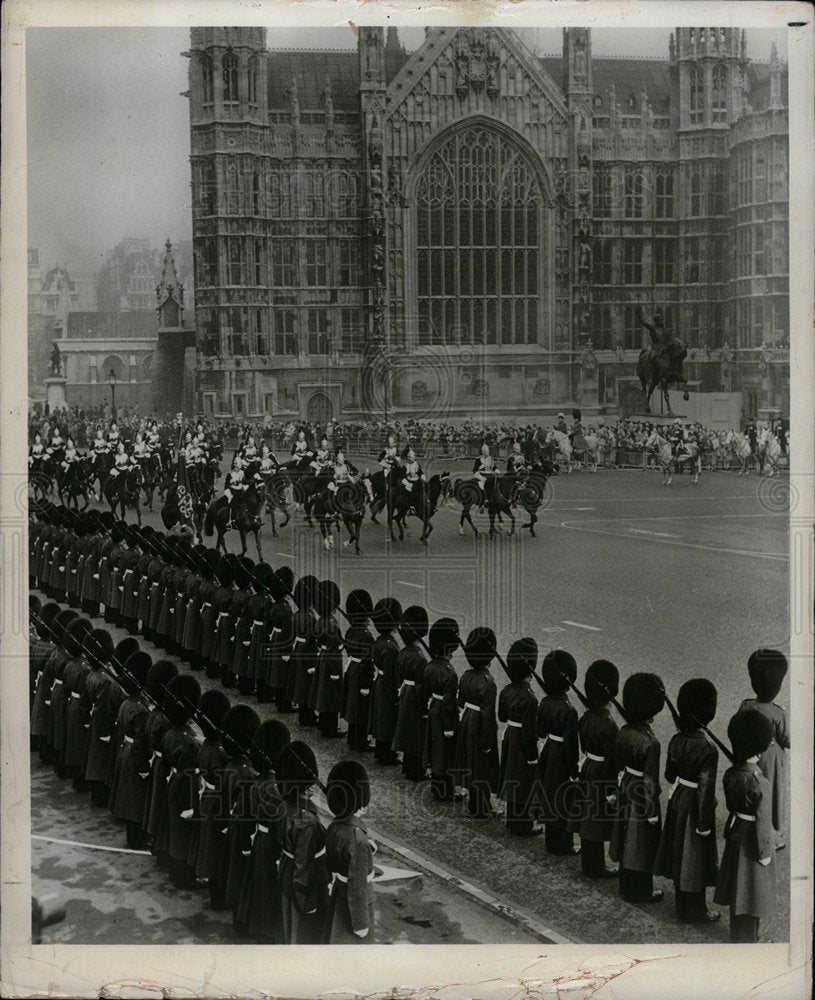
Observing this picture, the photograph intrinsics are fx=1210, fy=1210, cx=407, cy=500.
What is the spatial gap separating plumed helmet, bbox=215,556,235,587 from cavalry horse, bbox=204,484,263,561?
223mm

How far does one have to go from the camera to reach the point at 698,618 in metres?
12.0

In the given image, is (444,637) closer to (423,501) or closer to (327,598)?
(327,598)

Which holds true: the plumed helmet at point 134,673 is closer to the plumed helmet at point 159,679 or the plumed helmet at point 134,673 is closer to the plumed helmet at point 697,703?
the plumed helmet at point 159,679

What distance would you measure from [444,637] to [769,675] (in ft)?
8.56

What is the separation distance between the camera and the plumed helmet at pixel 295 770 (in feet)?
24.1

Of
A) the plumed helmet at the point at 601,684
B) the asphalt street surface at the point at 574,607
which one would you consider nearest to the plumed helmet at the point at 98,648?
the asphalt street surface at the point at 574,607

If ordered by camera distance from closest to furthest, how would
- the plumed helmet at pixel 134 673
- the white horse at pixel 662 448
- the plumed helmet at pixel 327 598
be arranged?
1. the plumed helmet at pixel 134 673
2. the plumed helmet at pixel 327 598
3. the white horse at pixel 662 448

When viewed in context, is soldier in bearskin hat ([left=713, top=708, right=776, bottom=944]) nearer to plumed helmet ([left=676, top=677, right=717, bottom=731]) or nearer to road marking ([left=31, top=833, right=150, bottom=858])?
plumed helmet ([left=676, top=677, right=717, bottom=731])

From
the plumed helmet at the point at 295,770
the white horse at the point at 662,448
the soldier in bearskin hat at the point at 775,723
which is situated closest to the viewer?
the plumed helmet at the point at 295,770

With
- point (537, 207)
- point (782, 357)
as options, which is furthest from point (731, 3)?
point (537, 207)

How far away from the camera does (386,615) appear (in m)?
10.4

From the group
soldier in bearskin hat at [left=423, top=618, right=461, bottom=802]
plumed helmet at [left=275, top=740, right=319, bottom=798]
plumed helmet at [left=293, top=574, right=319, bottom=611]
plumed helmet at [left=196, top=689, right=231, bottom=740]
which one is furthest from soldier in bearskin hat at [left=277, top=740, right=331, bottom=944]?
plumed helmet at [left=293, top=574, right=319, bottom=611]

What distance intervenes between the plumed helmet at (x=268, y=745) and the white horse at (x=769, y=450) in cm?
438

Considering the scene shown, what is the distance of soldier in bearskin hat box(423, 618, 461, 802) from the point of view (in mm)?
9555
